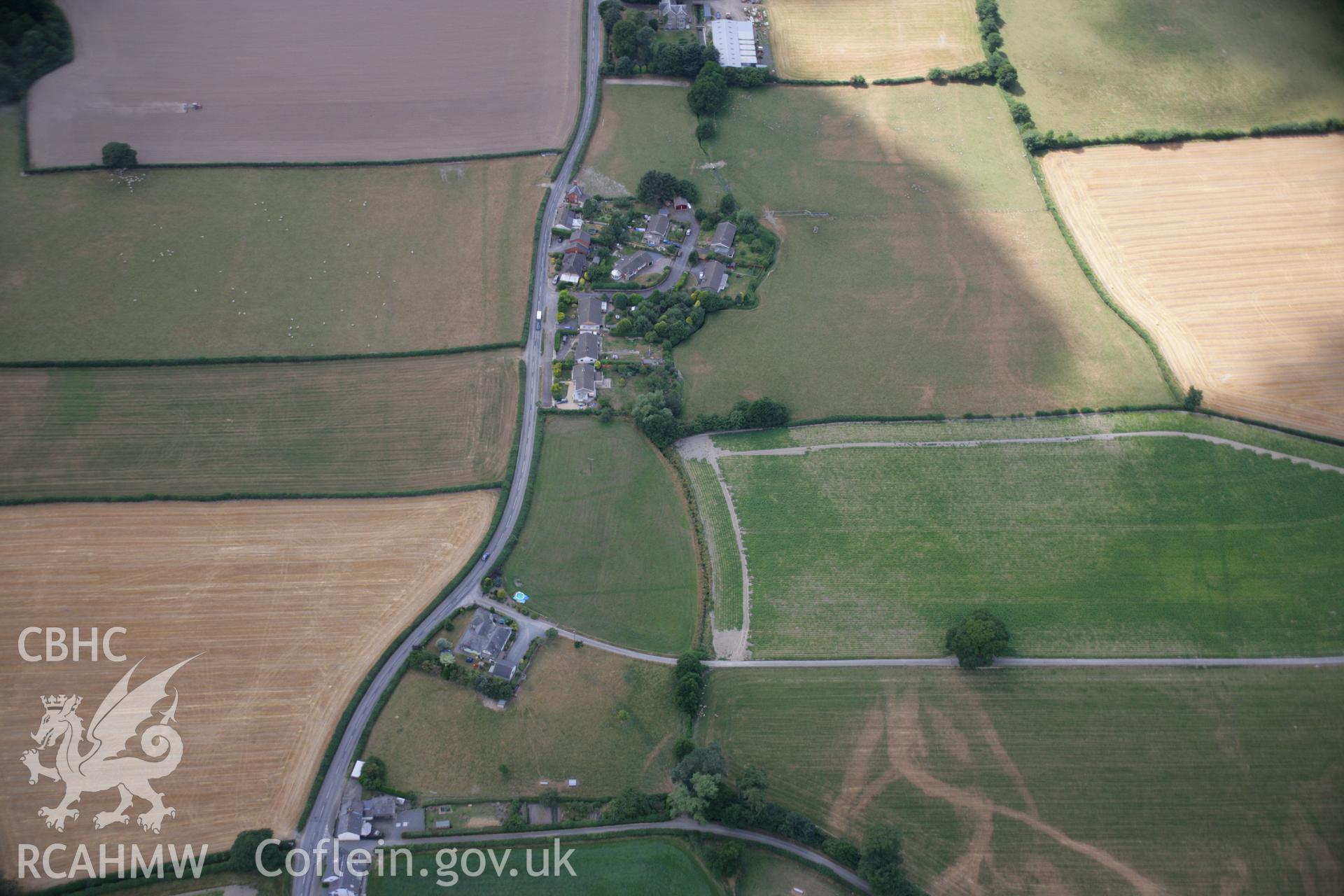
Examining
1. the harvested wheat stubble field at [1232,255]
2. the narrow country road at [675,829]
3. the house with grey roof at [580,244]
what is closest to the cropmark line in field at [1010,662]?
the narrow country road at [675,829]

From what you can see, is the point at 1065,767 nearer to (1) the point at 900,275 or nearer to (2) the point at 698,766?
(2) the point at 698,766

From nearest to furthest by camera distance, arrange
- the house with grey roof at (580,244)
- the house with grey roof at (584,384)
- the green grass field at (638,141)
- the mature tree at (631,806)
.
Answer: the mature tree at (631,806)
the house with grey roof at (584,384)
the house with grey roof at (580,244)
the green grass field at (638,141)

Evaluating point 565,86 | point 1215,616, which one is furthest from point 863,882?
point 565,86

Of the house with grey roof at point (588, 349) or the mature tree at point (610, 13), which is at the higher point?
the mature tree at point (610, 13)

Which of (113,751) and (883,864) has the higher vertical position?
(113,751)

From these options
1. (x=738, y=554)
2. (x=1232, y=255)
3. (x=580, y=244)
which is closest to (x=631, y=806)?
(x=738, y=554)

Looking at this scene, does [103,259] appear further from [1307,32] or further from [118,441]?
[1307,32]

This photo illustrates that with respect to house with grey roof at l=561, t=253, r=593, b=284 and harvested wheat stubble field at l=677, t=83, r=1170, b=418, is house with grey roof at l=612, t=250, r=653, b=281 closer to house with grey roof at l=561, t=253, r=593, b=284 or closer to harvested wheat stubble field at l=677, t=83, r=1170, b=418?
house with grey roof at l=561, t=253, r=593, b=284

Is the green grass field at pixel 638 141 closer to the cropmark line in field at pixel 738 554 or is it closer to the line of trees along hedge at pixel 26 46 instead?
the cropmark line in field at pixel 738 554
